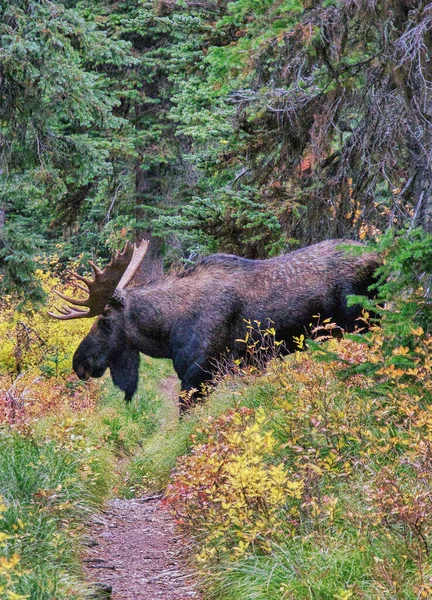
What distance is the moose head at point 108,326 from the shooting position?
1003cm

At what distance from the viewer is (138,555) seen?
21.6 ft

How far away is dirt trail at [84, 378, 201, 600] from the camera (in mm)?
5602

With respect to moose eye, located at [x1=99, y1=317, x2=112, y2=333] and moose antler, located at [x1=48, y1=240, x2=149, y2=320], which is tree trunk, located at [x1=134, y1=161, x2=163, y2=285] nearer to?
moose eye, located at [x1=99, y1=317, x2=112, y2=333]

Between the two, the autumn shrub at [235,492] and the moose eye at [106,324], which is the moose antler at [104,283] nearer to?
the moose eye at [106,324]

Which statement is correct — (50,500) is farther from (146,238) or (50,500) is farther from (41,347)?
(146,238)

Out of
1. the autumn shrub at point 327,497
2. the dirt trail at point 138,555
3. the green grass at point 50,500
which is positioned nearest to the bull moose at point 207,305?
the green grass at point 50,500

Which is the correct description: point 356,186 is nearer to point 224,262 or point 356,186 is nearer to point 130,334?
point 224,262

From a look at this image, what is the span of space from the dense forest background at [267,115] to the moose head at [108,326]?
7.04 feet

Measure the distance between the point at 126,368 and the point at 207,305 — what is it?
1.49 m

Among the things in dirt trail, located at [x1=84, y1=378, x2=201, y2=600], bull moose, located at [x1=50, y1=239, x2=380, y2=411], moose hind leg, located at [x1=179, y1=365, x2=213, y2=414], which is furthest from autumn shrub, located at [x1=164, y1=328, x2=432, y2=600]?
moose hind leg, located at [x1=179, y1=365, x2=213, y2=414]

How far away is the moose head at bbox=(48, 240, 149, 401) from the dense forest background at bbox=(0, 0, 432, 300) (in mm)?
2146

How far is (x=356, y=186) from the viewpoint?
10086 millimetres

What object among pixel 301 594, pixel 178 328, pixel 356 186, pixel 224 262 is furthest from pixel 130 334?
pixel 301 594

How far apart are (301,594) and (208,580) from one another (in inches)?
45.4
